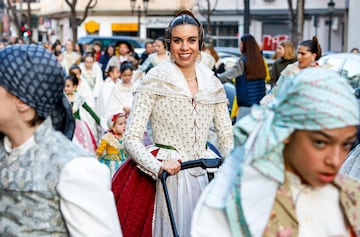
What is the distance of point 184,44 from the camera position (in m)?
5.07

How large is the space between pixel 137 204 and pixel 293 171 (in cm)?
203

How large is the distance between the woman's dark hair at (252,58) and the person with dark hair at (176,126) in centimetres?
611

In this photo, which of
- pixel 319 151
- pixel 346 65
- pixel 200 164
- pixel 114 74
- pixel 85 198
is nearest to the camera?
pixel 319 151

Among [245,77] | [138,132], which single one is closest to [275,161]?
[138,132]

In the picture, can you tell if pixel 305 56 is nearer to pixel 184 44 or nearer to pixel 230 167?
pixel 184 44

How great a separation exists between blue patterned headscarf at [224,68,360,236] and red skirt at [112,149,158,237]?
198cm

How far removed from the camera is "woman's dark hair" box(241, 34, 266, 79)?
37.2 feet

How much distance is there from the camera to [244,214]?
9.54 ft

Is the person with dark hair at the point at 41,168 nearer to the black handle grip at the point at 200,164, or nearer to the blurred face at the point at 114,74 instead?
the black handle grip at the point at 200,164

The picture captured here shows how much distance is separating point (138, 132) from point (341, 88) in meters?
2.11

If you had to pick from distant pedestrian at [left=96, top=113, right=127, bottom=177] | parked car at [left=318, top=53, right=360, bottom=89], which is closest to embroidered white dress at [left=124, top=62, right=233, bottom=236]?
parked car at [left=318, top=53, right=360, bottom=89]

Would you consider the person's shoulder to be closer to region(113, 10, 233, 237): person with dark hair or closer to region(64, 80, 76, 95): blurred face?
region(113, 10, 233, 237): person with dark hair

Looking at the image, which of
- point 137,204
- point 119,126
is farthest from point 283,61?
point 137,204

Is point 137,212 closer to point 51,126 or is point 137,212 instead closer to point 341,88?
point 51,126
